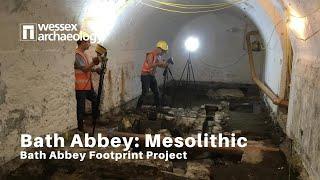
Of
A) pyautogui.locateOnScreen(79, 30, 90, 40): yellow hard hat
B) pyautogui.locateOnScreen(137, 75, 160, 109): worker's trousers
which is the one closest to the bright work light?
pyautogui.locateOnScreen(137, 75, 160, 109): worker's trousers

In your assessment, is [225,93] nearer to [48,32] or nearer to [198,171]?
[198,171]

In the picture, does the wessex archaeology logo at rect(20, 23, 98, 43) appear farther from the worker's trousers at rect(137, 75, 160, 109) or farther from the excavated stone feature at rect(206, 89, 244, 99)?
the excavated stone feature at rect(206, 89, 244, 99)

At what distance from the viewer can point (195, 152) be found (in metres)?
5.75

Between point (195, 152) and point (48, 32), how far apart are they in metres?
3.11

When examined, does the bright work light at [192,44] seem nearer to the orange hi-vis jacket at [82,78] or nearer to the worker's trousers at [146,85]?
the worker's trousers at [146,85]

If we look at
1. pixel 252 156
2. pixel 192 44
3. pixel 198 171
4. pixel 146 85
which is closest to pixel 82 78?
pixel 198 171

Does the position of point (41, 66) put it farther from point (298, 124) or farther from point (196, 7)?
point (196, 7)

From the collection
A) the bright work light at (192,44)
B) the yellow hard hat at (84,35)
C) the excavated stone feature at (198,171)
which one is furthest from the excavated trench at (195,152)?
the bright work light at (192,44)

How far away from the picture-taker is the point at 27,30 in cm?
452

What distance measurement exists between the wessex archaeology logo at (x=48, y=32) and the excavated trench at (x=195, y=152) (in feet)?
6.02

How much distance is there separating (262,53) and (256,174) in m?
10.6

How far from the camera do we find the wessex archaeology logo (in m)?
4.50

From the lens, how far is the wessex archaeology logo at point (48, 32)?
4501 millimetres

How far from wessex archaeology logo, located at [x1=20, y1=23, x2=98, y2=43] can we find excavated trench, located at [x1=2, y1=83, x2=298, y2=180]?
6.02 feet
